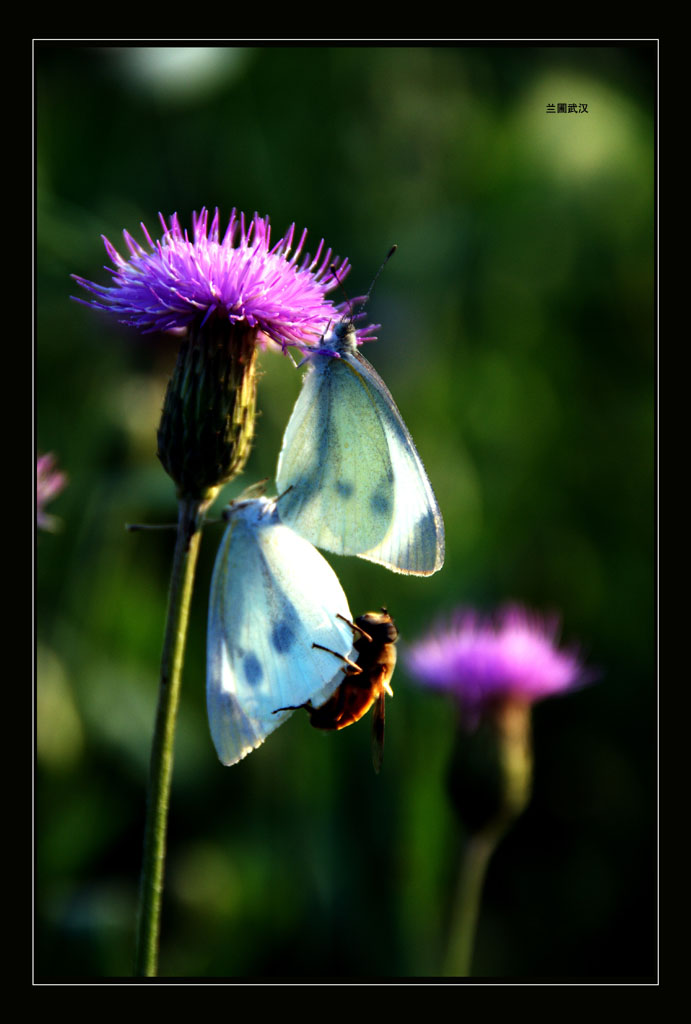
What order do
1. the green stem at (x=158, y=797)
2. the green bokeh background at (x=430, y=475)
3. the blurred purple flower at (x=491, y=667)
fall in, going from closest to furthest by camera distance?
the green stem at (x=158, y=797) < the blurred purple flower at (x=491, y=667) < the green bokeh background at (x=430, y=475)

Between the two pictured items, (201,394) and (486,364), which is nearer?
(201,394)

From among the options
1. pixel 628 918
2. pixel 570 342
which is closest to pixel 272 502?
pixel 628 918

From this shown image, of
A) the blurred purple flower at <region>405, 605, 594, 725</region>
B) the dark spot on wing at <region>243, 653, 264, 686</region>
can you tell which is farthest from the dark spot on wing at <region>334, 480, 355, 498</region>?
the blurred purple flower at <region>405, 605, 594, 725</region>

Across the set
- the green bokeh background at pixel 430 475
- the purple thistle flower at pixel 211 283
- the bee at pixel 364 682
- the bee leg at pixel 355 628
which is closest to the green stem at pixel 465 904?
the green bokeh background at pixel 430 475

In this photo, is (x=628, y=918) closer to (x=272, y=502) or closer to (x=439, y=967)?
(x=439, y=967)

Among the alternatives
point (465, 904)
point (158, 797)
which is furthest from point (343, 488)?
point (465, 904)

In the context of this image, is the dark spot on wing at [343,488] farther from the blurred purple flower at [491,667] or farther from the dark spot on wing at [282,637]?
the blurred purple flower at [491,667]
